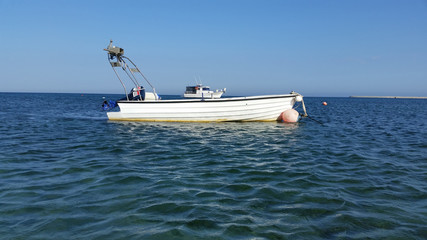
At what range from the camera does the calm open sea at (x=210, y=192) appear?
349 cm

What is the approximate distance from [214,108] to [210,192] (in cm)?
1068

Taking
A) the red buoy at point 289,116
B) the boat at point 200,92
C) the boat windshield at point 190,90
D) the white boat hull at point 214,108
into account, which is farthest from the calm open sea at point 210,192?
the boat windshield at point 190,90

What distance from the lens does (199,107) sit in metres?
15.3

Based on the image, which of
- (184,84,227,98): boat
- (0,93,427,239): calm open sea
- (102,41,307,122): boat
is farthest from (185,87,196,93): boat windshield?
(0,93,427,239): calm open sea

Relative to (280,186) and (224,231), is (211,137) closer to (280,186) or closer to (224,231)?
(280,186)

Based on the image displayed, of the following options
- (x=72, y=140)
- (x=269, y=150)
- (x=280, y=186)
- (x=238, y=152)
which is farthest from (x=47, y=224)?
(x=72, y=140)

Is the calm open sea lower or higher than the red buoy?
lower

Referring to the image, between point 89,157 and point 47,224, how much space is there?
13.6 feet

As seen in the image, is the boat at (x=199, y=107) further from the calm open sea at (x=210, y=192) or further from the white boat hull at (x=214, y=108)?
the calm open sea at (x=210, y=192)

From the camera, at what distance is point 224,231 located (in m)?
3.41

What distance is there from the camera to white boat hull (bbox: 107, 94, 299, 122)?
594 inches

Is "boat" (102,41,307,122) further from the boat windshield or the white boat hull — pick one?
the boat windshield

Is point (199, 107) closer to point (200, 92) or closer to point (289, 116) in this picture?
Result: point (289, 116)

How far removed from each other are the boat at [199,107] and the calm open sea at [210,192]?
617cm
